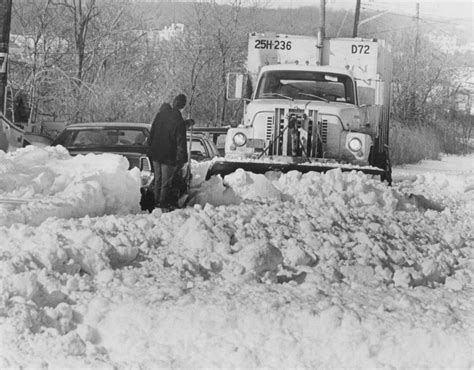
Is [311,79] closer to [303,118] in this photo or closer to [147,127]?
[303,118]

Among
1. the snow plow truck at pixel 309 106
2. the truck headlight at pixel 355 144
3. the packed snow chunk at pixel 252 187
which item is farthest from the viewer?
the truck headlight at pixel 355 144

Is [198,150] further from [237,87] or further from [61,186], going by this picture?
[61,186]

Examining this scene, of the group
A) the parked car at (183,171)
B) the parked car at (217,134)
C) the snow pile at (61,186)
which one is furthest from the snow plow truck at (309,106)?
the parked car at (217,134)

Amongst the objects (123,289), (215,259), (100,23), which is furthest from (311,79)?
(100,23)

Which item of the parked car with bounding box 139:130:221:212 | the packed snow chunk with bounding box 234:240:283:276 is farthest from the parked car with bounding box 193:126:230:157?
the packed snow chunk with bounding box 234:240:283:276

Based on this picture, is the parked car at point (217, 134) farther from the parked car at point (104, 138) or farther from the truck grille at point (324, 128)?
the truck grille at point (324, 128)

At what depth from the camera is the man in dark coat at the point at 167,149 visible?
36.6 ft

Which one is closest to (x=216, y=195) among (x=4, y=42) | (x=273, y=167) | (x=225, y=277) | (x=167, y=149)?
(x=167, y=149)

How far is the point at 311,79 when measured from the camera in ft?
50.7

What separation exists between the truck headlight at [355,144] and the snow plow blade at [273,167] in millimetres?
1121

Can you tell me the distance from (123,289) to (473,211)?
28.4 feet

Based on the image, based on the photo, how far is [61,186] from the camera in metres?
9.89

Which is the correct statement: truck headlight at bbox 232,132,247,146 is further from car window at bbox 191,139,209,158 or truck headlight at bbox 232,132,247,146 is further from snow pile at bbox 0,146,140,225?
snow pile at bbox 0,146,140,225

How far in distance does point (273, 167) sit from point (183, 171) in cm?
211
